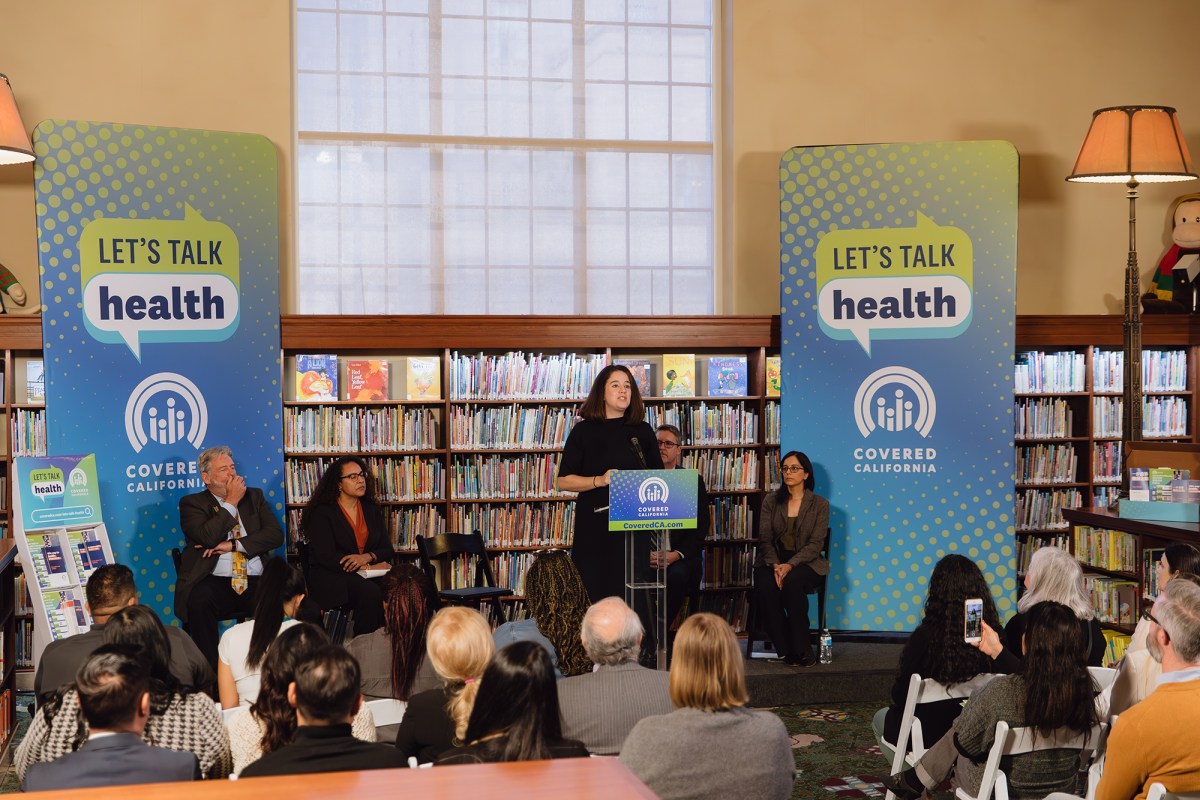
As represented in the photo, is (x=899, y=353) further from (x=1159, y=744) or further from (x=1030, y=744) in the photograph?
(x=1159, y=744)

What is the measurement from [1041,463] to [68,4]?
23.2ft

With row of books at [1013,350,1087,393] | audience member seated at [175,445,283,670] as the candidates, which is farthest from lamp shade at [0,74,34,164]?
row of books at [1013,350,1087,393]

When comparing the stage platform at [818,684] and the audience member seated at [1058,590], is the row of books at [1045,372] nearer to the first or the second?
the stage platform at [818,684]

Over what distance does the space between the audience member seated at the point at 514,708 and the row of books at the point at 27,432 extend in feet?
17.0

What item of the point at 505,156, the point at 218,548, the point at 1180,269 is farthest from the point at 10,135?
the point at 1180,269

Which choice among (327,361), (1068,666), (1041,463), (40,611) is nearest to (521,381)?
(327,361)

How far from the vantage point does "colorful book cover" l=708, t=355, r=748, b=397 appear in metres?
7.94

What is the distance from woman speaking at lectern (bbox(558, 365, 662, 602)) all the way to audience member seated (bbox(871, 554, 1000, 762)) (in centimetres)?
217

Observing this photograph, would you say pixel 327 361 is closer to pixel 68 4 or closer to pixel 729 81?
pixel 68 4

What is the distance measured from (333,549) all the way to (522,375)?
1.63 m

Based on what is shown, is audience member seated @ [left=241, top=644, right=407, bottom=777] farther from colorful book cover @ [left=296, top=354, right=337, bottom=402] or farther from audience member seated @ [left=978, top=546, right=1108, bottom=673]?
colorful book cover @ [left=296, top=354, right=337, bottom=402]

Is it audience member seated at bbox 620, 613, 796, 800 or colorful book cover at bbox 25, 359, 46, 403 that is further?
colorful book cover at bbox 25, 359, 46, 403

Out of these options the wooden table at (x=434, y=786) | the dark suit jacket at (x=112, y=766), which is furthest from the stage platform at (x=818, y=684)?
the wooden table at (x=434, y=786)

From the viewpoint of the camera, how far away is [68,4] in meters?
7.64
